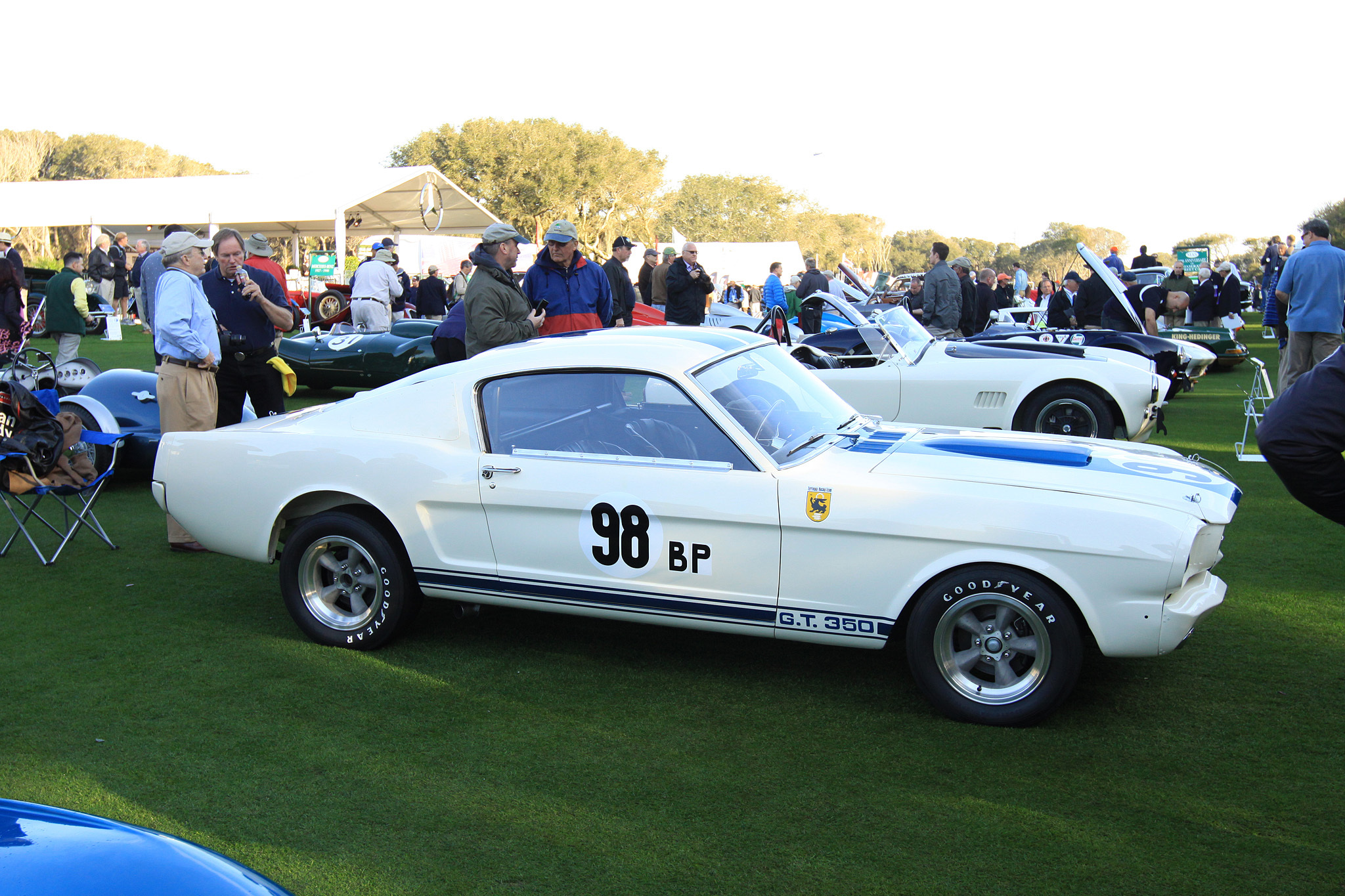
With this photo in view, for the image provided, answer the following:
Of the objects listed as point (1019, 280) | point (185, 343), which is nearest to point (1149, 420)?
point (185, 343)

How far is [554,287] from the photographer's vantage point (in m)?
7.04

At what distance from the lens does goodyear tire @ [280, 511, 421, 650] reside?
441 centimetres

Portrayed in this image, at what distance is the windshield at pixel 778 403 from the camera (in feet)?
13.3

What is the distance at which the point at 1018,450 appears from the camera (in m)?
4.04

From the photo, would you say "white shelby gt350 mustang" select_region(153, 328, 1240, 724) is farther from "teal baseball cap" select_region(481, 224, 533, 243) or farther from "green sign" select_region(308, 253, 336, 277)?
"green sign" select_region(308, 253, 336, 277)

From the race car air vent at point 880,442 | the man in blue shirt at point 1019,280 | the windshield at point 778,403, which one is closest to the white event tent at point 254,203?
the man in blue shirt at point 1019,280

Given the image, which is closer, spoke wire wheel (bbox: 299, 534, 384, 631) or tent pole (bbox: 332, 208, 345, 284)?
spoke wire wheel (bbox: 299, 534, 384, 631)

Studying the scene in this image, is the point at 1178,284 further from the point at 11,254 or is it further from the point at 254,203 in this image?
the point at 254,203

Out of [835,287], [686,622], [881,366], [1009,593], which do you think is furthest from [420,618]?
[835,287]

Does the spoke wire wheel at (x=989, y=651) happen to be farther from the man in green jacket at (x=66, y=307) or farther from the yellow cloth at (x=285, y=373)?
the man in green jacket at (x=66, y=307)

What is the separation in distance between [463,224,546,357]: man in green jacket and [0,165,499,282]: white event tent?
23126 millimetres

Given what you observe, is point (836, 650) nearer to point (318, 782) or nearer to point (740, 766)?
point (740, 766)

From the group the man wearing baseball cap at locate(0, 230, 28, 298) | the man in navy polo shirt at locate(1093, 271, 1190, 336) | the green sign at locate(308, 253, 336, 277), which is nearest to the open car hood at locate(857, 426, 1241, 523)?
the man in navy polo shirt at locate(1093, 271, 1190, 336)

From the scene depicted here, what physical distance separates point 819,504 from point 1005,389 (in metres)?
5.04
